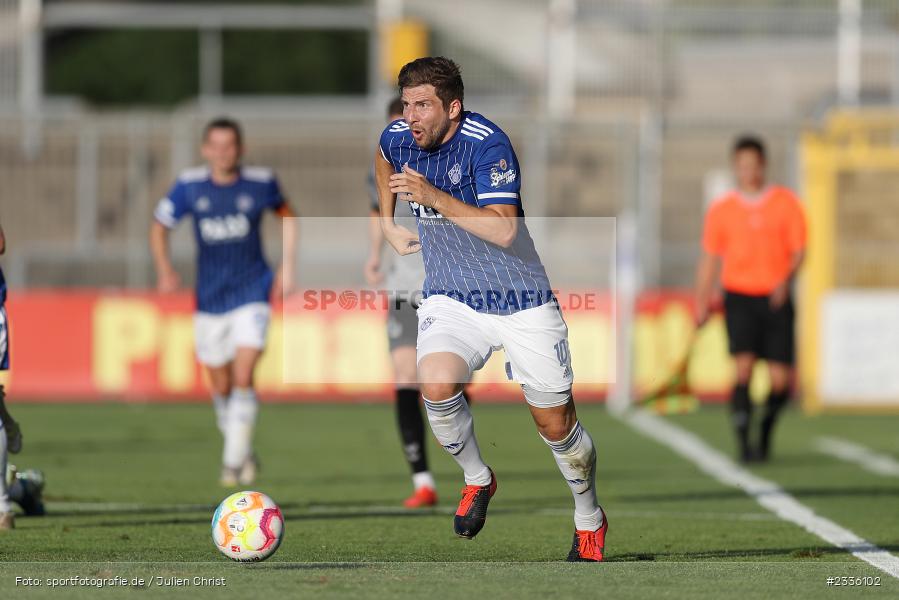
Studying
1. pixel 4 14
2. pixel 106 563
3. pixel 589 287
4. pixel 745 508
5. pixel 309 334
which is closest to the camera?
pixel 106 563

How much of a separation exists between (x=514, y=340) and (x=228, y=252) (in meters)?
4.60

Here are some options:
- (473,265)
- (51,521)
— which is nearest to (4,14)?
(51,521)

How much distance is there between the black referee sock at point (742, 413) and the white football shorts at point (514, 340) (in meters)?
6.31

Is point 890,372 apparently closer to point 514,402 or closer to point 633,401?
point 633,401

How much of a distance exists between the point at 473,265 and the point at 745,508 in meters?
3.38

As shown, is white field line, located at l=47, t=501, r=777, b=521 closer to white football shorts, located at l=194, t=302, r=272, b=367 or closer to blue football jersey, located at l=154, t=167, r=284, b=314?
white football shorts, located at l=194, t=302, r=272, b=367

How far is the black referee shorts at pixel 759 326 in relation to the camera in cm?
1334

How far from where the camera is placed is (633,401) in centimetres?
1917

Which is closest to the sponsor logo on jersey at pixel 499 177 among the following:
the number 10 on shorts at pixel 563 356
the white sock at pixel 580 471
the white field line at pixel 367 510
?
the number 10 on shorts at pixel 563 356

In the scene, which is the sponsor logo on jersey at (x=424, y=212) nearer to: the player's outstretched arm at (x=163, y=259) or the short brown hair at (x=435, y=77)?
the short brown hair at (x=435, y=77)

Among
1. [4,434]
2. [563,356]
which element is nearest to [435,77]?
[563,356]

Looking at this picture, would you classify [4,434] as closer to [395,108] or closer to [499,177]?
[499,177]

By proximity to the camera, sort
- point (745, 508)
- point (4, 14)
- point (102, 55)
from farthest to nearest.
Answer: point (102, 55) < point (4, 14) < point (745, 508)

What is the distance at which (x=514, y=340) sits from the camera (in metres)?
7.17
